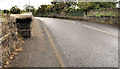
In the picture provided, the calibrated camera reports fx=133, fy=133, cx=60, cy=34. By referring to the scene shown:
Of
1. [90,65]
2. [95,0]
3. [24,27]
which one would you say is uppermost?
[95,0]

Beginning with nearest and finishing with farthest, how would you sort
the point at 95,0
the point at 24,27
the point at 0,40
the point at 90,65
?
1. the point at 0,40
2. the point at 90,65
3. the point at 24,27
4. the point at 95,0

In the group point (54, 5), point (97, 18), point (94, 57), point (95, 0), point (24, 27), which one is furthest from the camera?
point (54, 5)

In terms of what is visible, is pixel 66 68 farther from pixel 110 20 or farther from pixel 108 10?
pixel 108 10

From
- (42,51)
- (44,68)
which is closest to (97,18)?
(42,51)

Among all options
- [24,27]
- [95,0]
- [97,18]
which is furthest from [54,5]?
[24,27]

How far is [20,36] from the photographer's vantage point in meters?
6.85

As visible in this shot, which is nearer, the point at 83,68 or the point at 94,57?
the point at 83,68

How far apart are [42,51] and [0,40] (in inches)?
74.0

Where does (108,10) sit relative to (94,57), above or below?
above

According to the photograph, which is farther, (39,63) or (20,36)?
(20,36)

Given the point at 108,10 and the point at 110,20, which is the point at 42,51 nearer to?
the point at 110,20

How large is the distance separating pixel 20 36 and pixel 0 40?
342 centimetres

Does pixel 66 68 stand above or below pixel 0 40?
below

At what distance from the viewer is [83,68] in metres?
3.66
